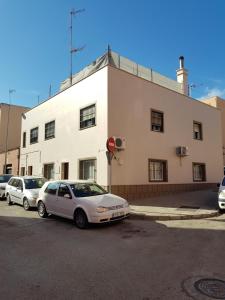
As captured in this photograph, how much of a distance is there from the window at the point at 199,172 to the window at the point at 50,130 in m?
10.4

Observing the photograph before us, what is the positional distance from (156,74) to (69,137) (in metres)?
7.99

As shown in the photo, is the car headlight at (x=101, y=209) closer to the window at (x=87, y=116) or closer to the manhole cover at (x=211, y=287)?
the manhole cover at (x=211, y=287)

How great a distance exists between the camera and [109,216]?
8438 millimetres

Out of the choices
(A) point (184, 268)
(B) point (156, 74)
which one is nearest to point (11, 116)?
(B) point (156, 74)

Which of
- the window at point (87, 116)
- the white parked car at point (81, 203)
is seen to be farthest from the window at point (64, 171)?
the white parked car at point (81, 203)

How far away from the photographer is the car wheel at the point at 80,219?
8.49 meters

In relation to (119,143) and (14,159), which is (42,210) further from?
(14,159)

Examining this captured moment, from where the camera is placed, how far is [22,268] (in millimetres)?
5000

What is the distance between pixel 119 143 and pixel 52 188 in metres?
4.80

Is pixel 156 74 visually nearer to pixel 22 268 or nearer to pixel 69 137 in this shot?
pixel 69 137

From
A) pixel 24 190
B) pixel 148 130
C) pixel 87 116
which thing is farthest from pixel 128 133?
pixel 24 190

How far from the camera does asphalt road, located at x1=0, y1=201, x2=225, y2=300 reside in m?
4.02

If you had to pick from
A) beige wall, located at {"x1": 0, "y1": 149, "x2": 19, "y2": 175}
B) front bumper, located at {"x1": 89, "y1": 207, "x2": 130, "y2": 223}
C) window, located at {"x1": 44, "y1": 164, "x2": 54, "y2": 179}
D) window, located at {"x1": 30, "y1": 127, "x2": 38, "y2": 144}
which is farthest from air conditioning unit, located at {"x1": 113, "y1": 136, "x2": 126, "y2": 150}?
beige wall, located at {"x1": 0, "y1": 149, "x2": 19, "y2": 175}

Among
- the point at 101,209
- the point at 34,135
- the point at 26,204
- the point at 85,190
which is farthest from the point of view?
the point at 34,135
